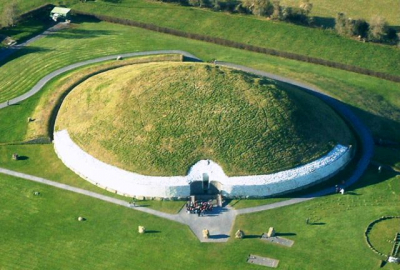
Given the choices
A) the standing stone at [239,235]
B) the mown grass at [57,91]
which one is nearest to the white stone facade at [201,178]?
the standing stone at [239,235]

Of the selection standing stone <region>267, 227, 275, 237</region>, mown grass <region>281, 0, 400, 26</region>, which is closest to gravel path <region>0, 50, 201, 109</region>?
mown grass <region>281, 0, 400, 26</region>

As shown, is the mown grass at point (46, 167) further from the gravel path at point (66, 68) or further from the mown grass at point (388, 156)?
the mown grass at point (388, 156)

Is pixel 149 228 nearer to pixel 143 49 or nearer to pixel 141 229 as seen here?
pixel 141 229

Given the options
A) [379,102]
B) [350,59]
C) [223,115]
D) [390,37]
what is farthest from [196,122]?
[390,37]

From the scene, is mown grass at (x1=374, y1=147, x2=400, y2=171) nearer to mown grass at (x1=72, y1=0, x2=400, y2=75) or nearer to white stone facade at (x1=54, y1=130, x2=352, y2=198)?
white stone facade at (x1=54, y1=130, x2=352, y2=198)

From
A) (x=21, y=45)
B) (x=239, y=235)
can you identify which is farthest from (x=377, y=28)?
(x=21, y=45)
